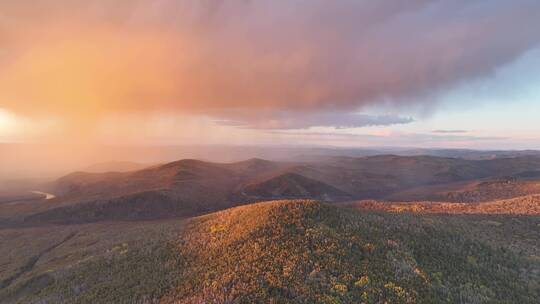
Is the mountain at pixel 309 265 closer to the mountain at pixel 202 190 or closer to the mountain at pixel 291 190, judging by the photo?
the mountain at pixel 202 190

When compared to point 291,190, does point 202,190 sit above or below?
above

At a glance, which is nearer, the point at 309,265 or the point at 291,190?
the point at 309,265

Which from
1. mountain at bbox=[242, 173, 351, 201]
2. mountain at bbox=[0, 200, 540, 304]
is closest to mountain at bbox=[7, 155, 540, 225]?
mountain at bbox=[242, 173, 351, 201]

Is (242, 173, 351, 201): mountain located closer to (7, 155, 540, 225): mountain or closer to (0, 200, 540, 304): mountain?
(7, 155, 540, 225): mountain

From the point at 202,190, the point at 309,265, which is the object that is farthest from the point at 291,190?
the point at 309,265

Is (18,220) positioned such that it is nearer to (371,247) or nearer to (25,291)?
(25,291)

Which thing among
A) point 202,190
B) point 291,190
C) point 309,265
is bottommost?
point 291,190

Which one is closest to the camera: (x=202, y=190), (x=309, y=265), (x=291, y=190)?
(x=309, y=265)

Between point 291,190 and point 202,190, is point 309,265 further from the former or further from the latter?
point 291,190
